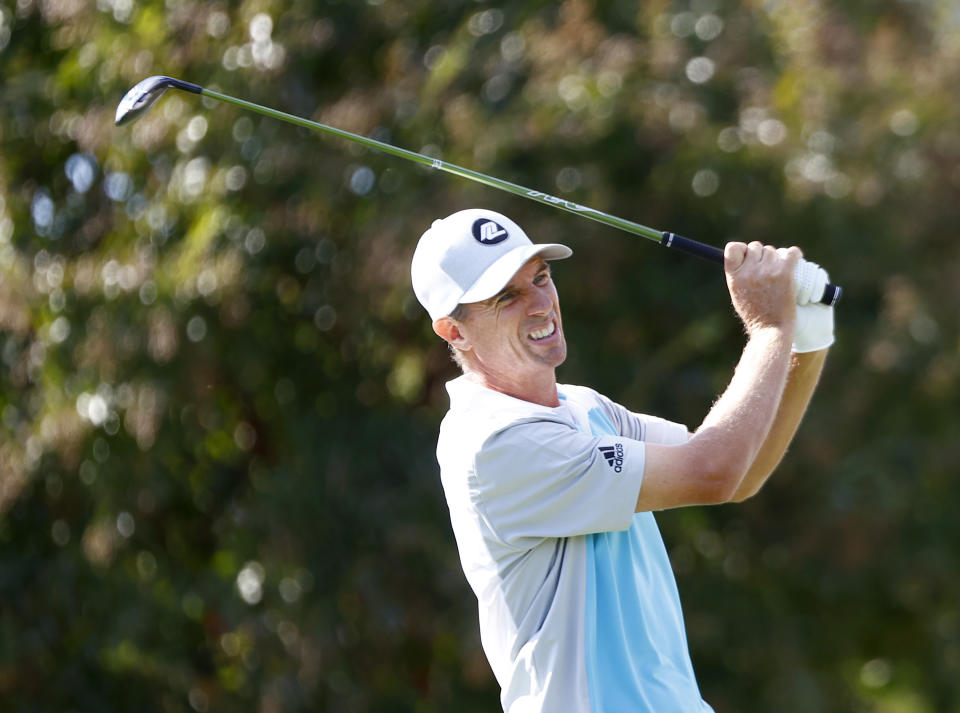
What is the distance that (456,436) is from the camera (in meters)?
3.02

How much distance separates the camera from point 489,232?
3.17m

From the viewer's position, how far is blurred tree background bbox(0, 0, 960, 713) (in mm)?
8016

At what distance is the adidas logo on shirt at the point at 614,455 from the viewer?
9.43 feet

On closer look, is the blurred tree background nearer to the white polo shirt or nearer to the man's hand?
the man's hand

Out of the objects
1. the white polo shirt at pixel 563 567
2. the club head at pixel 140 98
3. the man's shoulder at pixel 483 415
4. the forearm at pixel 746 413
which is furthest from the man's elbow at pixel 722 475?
the club head at pixel 140 98

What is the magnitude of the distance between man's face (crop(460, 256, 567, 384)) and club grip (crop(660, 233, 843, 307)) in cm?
40

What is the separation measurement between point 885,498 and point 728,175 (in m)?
2.15

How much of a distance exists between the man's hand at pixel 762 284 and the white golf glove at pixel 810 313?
5cm

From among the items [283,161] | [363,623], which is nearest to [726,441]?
[283,161]

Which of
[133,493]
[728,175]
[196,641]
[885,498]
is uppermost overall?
[728,175]

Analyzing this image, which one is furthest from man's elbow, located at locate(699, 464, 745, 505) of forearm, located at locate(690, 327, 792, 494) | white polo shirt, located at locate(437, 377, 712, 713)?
white polo shirt, located at locate(437, 377, 712, 713)

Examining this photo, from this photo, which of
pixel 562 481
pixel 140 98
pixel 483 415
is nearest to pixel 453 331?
pixel 483 415

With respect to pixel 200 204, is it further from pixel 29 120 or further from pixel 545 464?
pixel 545 464

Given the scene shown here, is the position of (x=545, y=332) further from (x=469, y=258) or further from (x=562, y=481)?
(x=562, y=481)
